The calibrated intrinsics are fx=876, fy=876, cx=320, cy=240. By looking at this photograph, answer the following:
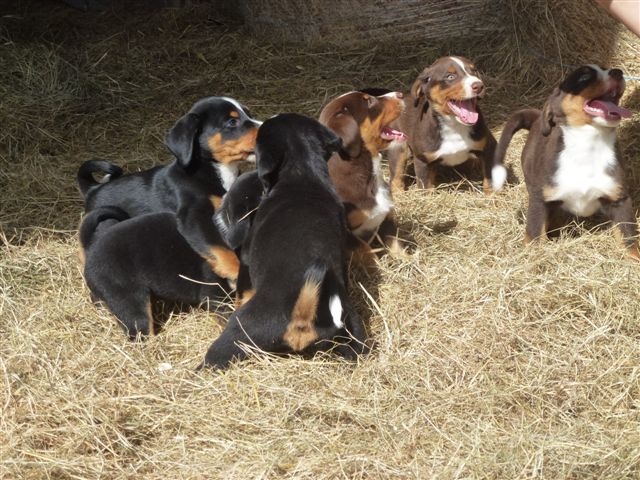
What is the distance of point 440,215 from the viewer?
6.30 m

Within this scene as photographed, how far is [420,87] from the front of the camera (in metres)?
6.88

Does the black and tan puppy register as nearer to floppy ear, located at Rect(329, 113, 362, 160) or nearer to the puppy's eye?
floppy ear, located at Rect(329, 113, 362, 160)

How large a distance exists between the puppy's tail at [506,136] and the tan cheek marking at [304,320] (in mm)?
2409

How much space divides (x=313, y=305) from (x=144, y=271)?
1.25 metres

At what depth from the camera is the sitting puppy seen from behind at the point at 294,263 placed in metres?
4.31

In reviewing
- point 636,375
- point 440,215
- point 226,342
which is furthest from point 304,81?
point 636,375

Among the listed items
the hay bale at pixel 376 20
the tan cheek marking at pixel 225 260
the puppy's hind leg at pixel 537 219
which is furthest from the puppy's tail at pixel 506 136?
the hay bale at pixel 376 20

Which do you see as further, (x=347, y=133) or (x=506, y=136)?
(x=506, y=136)

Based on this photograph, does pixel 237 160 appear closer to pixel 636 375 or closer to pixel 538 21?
pixel 636 375

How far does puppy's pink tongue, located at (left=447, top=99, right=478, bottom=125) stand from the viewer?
21.6 feet

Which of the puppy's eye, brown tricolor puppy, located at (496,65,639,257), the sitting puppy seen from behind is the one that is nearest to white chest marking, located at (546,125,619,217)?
brown tricolor puppy, located at (496,65,639,257)

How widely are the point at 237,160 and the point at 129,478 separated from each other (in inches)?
91.2

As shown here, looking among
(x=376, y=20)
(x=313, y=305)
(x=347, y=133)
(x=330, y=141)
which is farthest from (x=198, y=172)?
(x=376, y=20)

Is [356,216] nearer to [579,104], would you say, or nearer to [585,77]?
[579,104]
